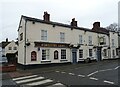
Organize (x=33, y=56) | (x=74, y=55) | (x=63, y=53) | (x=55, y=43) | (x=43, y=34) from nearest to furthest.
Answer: (x=33, y=56) < (x=43, y=34) < (x=55, y=43) < (x=63, y=53) < (x=74, y=55)

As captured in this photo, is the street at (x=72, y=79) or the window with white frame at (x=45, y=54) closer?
the street at (x=72, y=79)

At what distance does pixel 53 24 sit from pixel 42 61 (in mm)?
5349

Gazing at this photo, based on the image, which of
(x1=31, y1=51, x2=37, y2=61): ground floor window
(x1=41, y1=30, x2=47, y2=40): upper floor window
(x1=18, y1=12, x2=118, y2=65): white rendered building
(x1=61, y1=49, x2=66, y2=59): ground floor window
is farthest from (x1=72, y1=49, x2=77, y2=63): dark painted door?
(x1=31, y1=51, x2=37, y2=61): ground floor window

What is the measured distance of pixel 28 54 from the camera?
20094 millimetres

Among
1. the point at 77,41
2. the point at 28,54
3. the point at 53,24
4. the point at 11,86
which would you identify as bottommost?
the point at 11,86

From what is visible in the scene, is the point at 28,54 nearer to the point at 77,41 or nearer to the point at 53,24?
the point at 53,24

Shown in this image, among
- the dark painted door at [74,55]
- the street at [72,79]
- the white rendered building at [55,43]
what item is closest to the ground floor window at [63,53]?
the white rendered building at [55,43]

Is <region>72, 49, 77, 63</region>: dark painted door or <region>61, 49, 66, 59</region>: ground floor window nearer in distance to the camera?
<region>61, 49, 66, 59</region>: ground floor window

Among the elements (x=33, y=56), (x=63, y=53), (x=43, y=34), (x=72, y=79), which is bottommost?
(x=72, y=79)

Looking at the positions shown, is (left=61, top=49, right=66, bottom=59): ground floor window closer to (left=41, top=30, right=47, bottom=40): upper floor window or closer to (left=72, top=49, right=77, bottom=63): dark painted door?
(left=72, top=49, right=77, bottom=63): dark painted door

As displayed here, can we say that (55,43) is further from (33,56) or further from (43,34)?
(33,56)

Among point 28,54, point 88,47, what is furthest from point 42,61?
point 88,47

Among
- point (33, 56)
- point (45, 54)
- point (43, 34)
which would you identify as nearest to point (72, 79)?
point (33, 56)

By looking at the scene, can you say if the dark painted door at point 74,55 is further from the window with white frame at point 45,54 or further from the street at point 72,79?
the street at point 72,79
